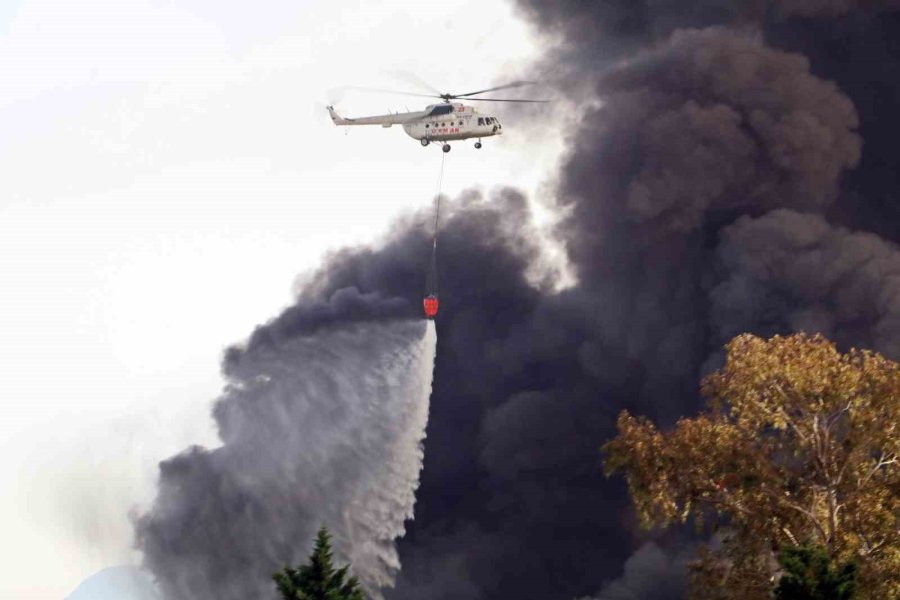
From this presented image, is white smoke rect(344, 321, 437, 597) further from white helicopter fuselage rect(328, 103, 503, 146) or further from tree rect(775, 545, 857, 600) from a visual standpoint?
tree rect(775, 545, 857, 600)

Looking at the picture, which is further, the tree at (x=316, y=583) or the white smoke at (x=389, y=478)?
the white smoke at (x=389, y=478)

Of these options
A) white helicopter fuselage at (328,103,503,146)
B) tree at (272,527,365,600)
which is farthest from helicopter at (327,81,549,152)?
tree at (272,527,365,600)

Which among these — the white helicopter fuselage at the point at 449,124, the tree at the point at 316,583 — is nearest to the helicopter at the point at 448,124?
the white helicopter fuselage at the point at 449,124

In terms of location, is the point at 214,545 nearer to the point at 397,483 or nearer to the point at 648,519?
the point at 397,483

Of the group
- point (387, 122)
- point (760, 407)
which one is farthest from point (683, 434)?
point (387, 122)

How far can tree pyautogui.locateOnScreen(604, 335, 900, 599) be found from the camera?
68.4m

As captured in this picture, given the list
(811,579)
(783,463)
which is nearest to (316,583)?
(811,579)

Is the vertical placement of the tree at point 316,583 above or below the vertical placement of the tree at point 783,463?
below

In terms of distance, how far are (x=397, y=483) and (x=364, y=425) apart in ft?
14.5

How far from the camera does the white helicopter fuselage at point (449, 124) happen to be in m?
107

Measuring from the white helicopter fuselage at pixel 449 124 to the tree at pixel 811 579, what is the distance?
49.7m

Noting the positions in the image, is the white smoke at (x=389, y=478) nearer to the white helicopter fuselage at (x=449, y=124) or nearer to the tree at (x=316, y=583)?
→ the white helicopter fuselage at (x=449, y=124)

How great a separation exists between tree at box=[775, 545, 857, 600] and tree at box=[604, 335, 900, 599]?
6.11m

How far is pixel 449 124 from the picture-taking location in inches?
4237
